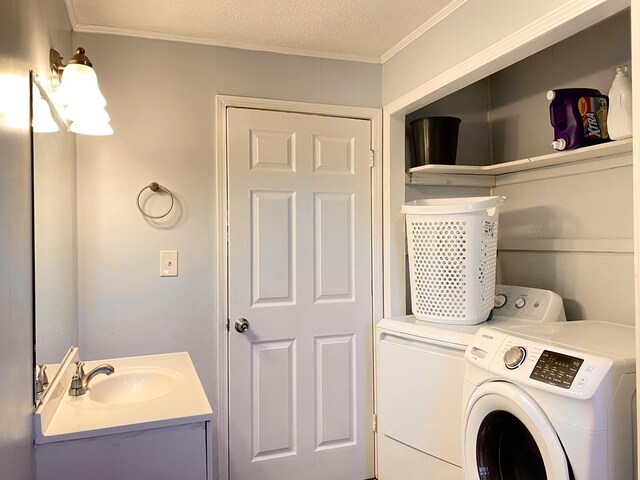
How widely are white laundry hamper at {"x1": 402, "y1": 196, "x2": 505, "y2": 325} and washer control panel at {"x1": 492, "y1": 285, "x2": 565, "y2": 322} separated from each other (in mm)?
139

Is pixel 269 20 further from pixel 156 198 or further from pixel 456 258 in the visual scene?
pixel 456 258

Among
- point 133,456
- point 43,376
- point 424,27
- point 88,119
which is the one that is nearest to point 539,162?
point 424,27

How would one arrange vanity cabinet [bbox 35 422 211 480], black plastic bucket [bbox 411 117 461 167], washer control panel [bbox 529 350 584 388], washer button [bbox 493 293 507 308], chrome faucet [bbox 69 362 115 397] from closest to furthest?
vanity cabinet [bbox 35 422 211 480] < washer control panel [bbox 529 350 584 388] < chrome faucet [bbox 69 362 115 397] < washer button [bbox 493 293 507 308] < black plastic bucket [bbox 411 117 461 167]

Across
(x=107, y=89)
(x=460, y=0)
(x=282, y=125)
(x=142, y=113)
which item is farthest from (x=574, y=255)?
(x=107, y=89)

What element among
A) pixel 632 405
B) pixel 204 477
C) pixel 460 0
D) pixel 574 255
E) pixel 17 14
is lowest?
pixel 204 477

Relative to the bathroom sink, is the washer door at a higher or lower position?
lower

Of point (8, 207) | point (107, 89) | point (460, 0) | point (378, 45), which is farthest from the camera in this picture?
point (378, 45)

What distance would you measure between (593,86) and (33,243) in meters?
2.29

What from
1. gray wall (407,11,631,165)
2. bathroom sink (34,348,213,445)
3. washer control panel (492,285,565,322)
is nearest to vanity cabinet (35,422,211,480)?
bathroom sink (34,348,213,445)

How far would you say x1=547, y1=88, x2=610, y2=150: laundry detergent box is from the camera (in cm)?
201

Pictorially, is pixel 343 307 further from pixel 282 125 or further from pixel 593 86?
pixel 593 86

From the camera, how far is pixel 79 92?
1455 mm

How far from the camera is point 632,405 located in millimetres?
1349

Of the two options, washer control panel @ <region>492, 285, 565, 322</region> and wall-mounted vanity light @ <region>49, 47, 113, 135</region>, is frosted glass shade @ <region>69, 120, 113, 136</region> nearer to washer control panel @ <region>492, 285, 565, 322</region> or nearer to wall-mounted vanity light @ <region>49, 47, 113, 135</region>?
wall-mounted vanity light @ <region>49, 47, 113, 135</region>
